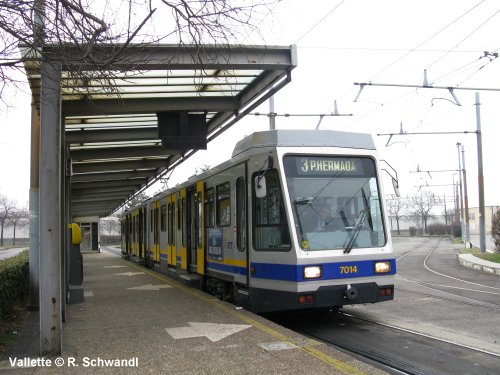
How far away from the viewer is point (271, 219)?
8.27 meters

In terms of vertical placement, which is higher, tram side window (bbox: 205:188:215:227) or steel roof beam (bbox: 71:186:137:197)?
steel roof beam (bbox: 71:186:137:197)

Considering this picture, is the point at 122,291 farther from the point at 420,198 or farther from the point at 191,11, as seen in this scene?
the point at 420,198

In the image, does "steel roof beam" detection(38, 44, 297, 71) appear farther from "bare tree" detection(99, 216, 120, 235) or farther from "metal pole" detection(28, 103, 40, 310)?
"bare tree" detection(99, 216, 120, 235)

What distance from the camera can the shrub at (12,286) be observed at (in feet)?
27.4

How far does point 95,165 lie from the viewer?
1741 centimetres

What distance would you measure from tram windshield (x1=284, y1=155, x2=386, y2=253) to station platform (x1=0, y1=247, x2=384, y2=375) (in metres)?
1.65

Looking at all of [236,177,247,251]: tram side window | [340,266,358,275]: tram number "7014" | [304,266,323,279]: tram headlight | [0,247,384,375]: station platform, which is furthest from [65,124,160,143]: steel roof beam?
[340,266,358,275]: tram number "7014"

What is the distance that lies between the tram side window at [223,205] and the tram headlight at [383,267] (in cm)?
291

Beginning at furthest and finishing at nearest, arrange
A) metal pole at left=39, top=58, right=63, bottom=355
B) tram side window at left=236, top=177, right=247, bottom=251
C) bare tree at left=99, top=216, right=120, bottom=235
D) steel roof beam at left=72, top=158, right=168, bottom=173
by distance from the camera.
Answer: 1. bare tree at left=99, top=216, right=120, bottom=235
2. steel roof beam at left=72, top=158, right=168, bottom=173
3. tram side window at left=236, top=177, right=247, bottom=251
4. metal pole at left=39, top=58, right=63, bottom=355

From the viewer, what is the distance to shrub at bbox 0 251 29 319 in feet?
27.4

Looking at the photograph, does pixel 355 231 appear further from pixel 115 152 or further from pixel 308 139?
pixel 115 152

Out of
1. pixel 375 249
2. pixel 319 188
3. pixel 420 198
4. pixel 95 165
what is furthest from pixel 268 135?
pixel 420 198

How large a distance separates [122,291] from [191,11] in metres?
8.36

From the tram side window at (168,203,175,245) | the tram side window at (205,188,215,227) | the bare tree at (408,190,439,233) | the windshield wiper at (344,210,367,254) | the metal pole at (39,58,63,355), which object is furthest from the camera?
the bare tree at (408,190,439,233)
